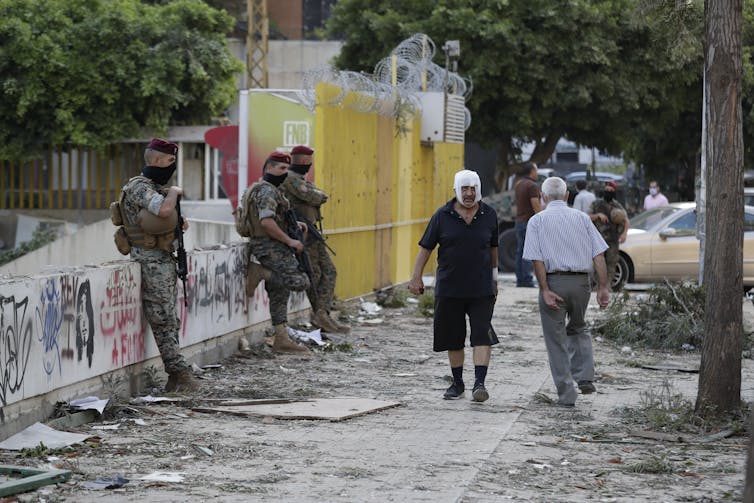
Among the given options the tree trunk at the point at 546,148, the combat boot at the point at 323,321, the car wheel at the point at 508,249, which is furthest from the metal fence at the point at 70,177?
the combat boot at the point at 323,321

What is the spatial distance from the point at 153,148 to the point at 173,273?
92 centimetres

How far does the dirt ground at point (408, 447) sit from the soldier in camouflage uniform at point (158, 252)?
0.36 metres

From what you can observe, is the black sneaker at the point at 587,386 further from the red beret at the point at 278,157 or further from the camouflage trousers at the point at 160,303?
the red beret at the point at 278,157

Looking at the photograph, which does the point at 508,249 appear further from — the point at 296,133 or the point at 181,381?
the point at 181,381

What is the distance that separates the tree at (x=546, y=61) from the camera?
30875 millimetres

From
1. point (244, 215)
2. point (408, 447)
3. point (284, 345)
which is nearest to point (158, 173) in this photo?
point (244, 215)

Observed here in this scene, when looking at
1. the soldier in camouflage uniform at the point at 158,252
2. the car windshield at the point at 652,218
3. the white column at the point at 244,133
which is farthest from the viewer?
the car windshield at the point at 652,218

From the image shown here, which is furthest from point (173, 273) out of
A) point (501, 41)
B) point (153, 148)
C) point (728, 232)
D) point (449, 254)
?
point (501, 41)

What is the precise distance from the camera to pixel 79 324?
27.6ft

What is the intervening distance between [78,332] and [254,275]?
3648 mm

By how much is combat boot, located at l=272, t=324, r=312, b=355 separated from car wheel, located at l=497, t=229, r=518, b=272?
12.6 meters

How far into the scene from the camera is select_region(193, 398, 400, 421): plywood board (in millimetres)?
8543

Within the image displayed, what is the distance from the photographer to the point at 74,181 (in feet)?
104

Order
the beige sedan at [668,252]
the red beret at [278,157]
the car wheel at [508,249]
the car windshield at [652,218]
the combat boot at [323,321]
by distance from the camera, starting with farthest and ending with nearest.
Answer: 1. the car wheel at [508,249]
2. the car windshield at [652,218]
3. the beige sedan at [668,252]
4. the combat boot at [323,321]
5. the red beret at [278,157]
